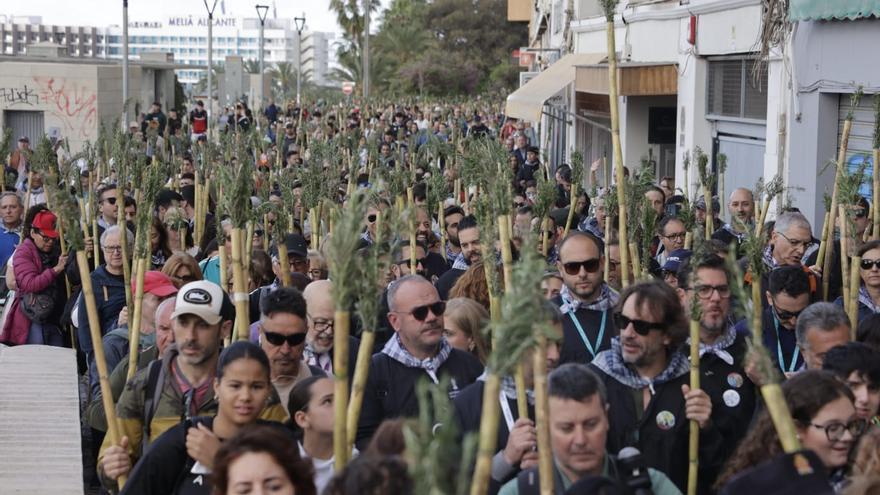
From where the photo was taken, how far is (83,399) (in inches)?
303

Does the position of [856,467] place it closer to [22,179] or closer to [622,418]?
[622,418]

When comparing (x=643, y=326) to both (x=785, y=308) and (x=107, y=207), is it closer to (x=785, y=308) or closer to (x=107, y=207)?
(x=785, y=308)

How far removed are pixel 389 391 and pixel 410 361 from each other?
0.16m

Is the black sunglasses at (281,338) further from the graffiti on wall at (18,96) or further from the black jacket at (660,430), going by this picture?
the graffiti on wall at (18,96)

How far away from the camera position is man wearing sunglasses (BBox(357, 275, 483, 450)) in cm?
559

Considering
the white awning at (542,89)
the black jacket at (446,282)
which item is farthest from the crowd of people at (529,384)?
the white awning at (542,89)

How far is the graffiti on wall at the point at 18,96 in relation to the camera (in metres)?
31.1

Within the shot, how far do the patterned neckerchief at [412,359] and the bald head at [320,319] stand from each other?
508 millimetres

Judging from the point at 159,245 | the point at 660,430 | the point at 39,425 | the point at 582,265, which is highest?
the point at 582,265

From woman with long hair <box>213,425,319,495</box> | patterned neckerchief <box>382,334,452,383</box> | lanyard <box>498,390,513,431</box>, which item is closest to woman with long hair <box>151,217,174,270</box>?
patterned neckerchief <box>382,334,452,383</box>

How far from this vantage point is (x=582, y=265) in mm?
6316

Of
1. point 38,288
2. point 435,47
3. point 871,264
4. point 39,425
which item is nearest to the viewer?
point 39,425

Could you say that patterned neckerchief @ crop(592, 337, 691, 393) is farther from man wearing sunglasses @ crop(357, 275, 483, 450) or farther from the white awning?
the white awning

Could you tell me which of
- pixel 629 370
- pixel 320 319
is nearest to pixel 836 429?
pixel 629 370
